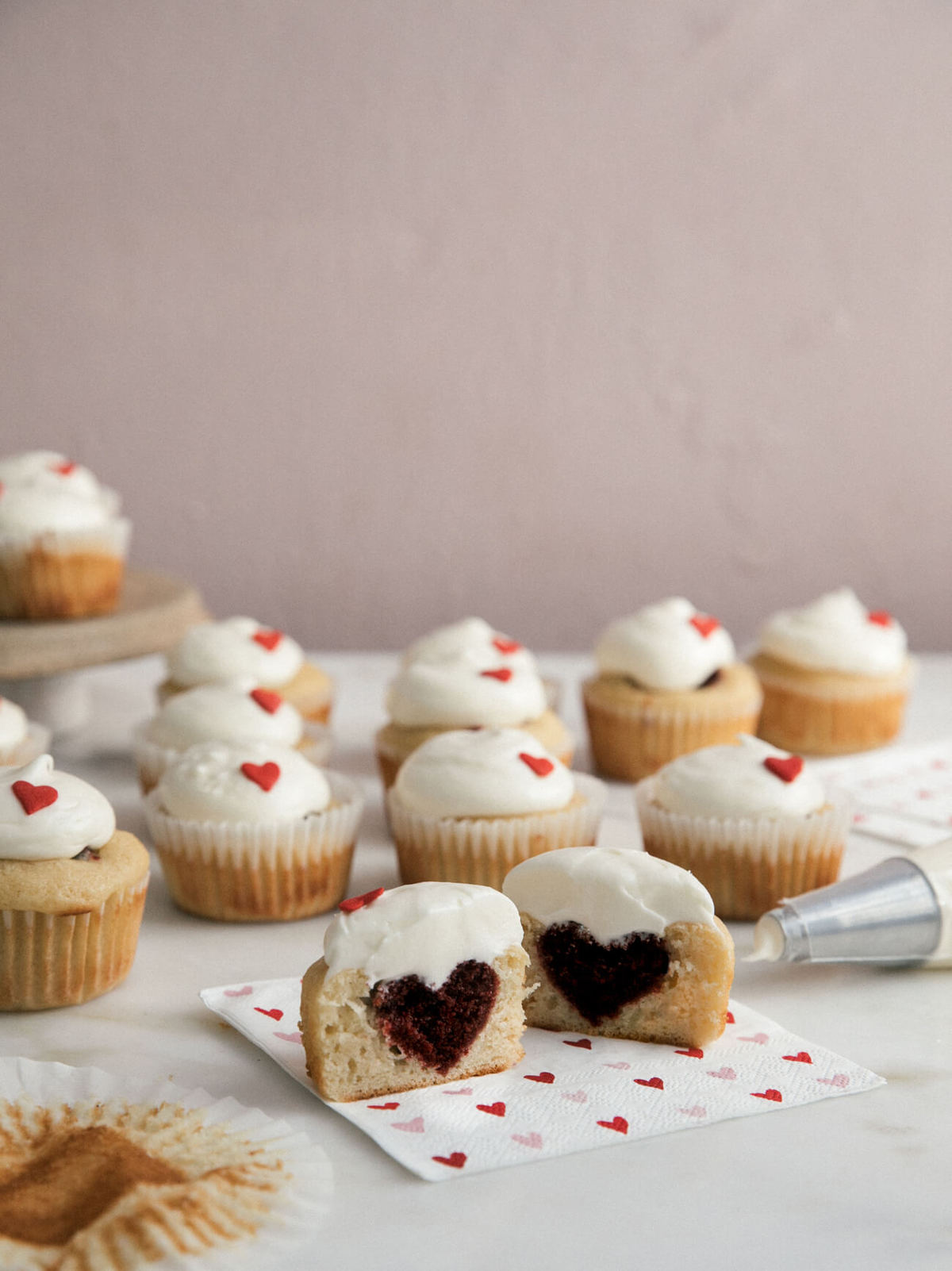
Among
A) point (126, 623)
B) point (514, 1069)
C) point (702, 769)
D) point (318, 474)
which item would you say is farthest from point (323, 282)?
point (514, 1069)

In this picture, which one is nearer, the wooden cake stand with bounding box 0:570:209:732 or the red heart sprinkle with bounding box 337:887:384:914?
the red heart sprinkle with bounding box 337:887:384:914

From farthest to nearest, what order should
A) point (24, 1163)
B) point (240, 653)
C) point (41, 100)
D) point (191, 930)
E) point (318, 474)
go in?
point (318, 474), point (41, 100), point (240, 653), point (191, 930), point (24, 1163)

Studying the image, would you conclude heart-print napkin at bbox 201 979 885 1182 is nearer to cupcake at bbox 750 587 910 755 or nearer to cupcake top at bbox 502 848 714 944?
cupcake top at bbox 502 848 714 944

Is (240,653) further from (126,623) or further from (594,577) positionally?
(594,577)

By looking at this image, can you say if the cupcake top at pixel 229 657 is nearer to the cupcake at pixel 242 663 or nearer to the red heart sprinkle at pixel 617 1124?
the cupcake at pixel 242 663

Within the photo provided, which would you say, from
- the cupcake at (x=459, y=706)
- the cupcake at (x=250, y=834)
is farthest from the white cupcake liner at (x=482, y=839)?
the cupcake at (x=459, y=706)

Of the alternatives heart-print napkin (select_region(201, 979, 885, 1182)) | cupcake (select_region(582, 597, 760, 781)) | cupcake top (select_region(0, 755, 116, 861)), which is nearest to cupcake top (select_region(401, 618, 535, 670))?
cupcake (select_region(582, 597, 760, 781))
